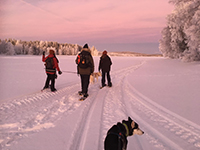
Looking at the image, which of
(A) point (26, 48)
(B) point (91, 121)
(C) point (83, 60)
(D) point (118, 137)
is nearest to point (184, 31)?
(C) point (83, 60)

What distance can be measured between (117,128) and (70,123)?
1.92m

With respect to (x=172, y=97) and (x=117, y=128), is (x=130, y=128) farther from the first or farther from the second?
(x=172, y=97)

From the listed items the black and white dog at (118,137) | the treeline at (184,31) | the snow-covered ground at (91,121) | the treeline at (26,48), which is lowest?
the snow-covered ground at (91,121)

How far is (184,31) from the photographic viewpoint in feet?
56.3

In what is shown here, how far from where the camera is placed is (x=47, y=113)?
178 inches

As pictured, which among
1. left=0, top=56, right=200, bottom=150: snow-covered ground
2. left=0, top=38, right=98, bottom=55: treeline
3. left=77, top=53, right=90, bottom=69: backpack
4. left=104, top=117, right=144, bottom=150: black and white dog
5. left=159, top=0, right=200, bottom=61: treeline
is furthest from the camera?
left=0, top=38, right=98, bottom=55: treeline

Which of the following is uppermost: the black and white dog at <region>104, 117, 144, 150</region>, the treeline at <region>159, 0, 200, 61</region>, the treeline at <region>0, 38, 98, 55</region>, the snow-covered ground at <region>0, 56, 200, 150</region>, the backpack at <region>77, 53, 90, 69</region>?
the treeline at <region>0, 38, 98, 55</region>

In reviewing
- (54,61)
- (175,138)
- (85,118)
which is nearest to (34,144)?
(85,118)

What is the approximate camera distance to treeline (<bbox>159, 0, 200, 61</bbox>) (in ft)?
49.4

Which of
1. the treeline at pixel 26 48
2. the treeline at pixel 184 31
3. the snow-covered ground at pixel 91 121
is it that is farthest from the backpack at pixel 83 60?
the treeline at pixel 26 48

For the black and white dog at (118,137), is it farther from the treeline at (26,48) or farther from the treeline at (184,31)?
the treeline at (26,48)

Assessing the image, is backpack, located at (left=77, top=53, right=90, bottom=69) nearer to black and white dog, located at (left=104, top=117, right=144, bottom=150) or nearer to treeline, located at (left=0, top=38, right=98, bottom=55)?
black and white dog, located at (left=104, top=117, right=144, bottom=150)

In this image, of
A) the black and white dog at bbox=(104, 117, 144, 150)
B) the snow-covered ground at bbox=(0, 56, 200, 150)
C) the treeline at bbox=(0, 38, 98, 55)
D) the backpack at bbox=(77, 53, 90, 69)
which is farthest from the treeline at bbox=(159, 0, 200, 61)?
the treeline at bbox=(0, 38, 98, 55)

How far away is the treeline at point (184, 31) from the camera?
593 inches
